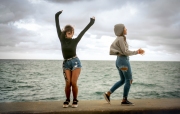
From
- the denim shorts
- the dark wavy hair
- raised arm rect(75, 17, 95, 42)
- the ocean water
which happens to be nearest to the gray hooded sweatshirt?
raised arm rect(75, 17, 95, 42)

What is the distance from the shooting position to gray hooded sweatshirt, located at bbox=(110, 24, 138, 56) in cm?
365

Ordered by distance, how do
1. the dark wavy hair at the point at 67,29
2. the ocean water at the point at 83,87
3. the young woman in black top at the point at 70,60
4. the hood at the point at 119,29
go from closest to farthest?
the young woman in black top at the point at 70,60, the dark wavy hair at the point at 67,29, the hood at the point at 119,29, the ocean water at the point at 83,87

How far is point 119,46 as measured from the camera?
12.4ft

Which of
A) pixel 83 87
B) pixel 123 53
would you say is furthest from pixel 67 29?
pixel 83 87

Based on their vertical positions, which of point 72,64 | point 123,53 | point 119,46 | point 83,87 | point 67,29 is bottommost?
point 83,87

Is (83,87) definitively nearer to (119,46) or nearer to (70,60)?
(119,46)

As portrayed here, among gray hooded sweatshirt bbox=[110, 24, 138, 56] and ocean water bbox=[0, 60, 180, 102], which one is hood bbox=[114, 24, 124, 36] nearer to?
gray hooded sweatshirt bbox=[110, 24, 138, 56]

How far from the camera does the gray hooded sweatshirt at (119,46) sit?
12.0 feet

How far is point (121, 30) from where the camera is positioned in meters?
3.82

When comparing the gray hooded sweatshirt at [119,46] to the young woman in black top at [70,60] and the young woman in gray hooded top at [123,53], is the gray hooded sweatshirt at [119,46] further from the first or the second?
the young woman in black top at [70,60]

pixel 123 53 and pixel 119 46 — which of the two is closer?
pixel 123 53

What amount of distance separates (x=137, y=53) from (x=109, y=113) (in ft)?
4.09

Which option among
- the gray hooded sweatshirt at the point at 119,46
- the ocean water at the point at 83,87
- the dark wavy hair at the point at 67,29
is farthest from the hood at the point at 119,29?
the ocean water at the point at 83,87

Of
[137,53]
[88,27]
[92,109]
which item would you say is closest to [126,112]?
[92,109]
